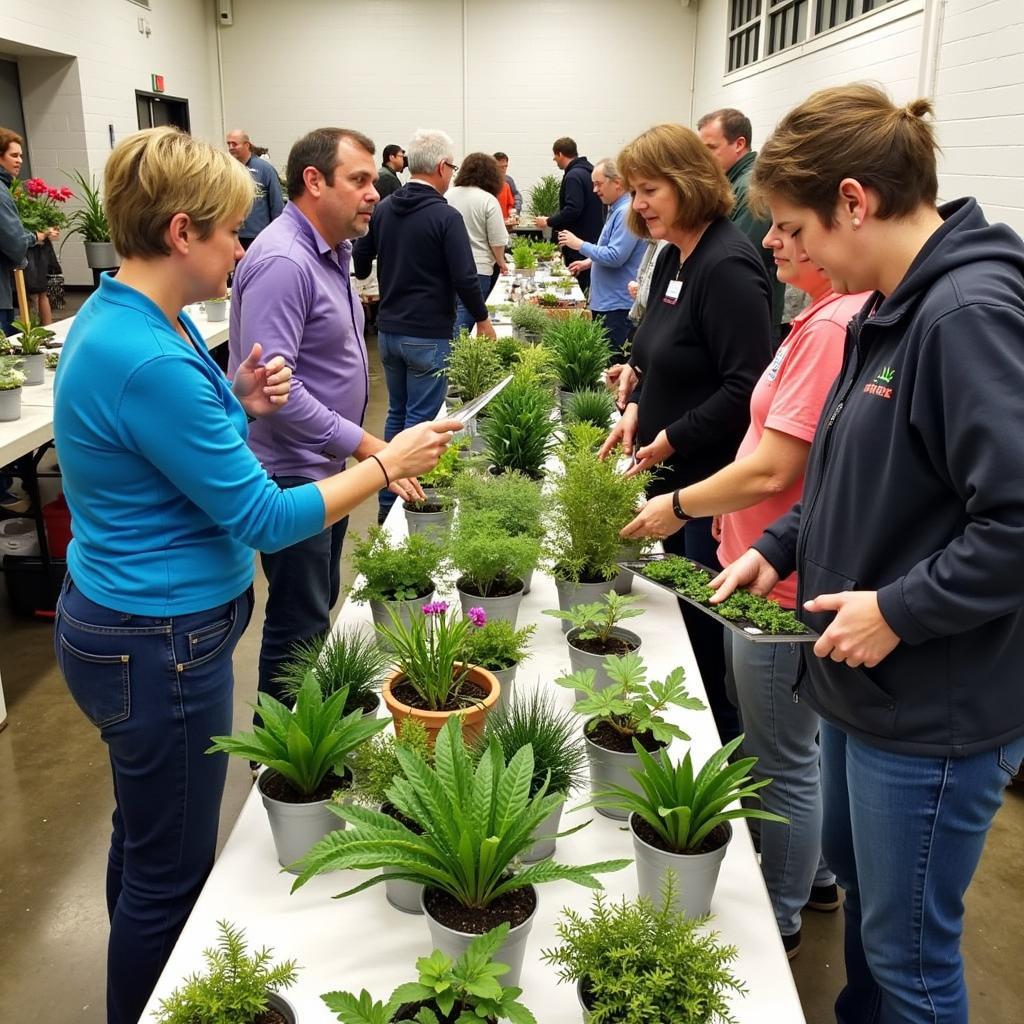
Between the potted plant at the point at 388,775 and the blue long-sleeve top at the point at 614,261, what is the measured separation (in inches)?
183

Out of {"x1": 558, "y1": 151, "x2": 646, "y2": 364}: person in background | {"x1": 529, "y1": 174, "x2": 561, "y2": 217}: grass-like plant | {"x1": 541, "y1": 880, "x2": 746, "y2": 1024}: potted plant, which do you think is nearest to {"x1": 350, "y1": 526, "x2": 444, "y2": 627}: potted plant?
{"x1": 541, "y1": 880, "x2": 746, "y2": 1024}: potted plant

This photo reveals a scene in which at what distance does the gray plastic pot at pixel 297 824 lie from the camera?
140cm

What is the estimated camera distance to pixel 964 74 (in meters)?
5.49

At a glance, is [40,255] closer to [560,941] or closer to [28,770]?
[28,770]

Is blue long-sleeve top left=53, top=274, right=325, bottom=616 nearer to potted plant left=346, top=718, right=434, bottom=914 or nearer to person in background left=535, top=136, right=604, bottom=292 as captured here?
potted plant left=346, top=718, right=434, bottom=914

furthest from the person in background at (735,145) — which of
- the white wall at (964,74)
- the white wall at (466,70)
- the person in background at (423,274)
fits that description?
the white wall at (466,70)

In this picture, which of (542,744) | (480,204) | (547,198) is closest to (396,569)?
(542,744)

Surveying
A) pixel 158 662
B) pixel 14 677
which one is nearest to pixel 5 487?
pixel 14 677

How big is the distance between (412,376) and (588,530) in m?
3.22

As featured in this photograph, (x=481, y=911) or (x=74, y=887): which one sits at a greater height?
(x=481, y=911)

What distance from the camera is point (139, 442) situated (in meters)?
1.49

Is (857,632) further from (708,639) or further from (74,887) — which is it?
(74,887)

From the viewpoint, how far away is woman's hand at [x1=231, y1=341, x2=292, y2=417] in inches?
81.1

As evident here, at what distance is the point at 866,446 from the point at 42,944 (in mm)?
2394
